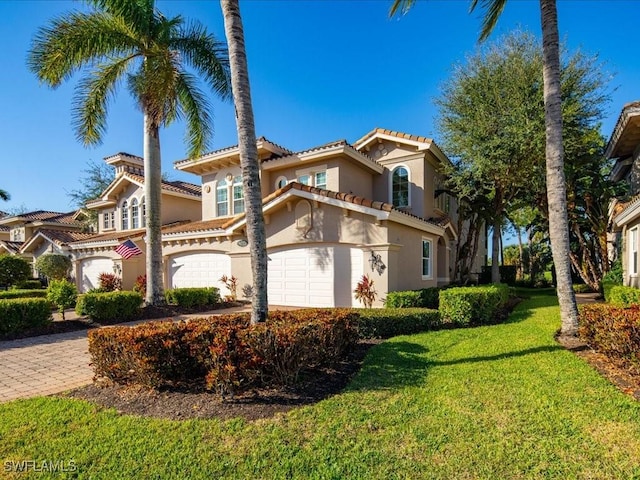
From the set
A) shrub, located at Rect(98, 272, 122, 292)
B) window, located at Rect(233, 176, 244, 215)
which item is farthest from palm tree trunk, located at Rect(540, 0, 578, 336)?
shrub, located at Rect(98, 272, 122, 292)

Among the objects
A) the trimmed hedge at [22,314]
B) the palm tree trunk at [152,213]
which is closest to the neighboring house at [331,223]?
the palm tree trunk at [152,213]

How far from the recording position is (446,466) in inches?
139

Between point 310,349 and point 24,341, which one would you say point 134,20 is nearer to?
point 24,341

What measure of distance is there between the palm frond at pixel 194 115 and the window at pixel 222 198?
165 inches

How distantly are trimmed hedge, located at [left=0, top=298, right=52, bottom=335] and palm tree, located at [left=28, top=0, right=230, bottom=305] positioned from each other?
11.7 feet

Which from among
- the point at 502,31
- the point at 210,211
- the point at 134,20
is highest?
the point at 502,31

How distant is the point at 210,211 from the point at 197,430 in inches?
656

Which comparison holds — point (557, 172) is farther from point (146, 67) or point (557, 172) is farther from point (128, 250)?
point (128, 250)

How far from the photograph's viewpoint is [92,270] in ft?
72.7

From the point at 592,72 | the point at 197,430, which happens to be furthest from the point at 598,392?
the point at 592,72

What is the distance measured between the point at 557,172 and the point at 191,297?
13.1m

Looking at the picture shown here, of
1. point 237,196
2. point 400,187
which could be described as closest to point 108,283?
point 237,196

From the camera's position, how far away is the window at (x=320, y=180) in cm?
1622

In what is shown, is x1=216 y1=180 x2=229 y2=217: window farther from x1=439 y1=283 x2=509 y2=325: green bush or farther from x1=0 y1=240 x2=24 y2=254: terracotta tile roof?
x1=0 y1=240 x2=24 y2=254: terracotta tile roof
